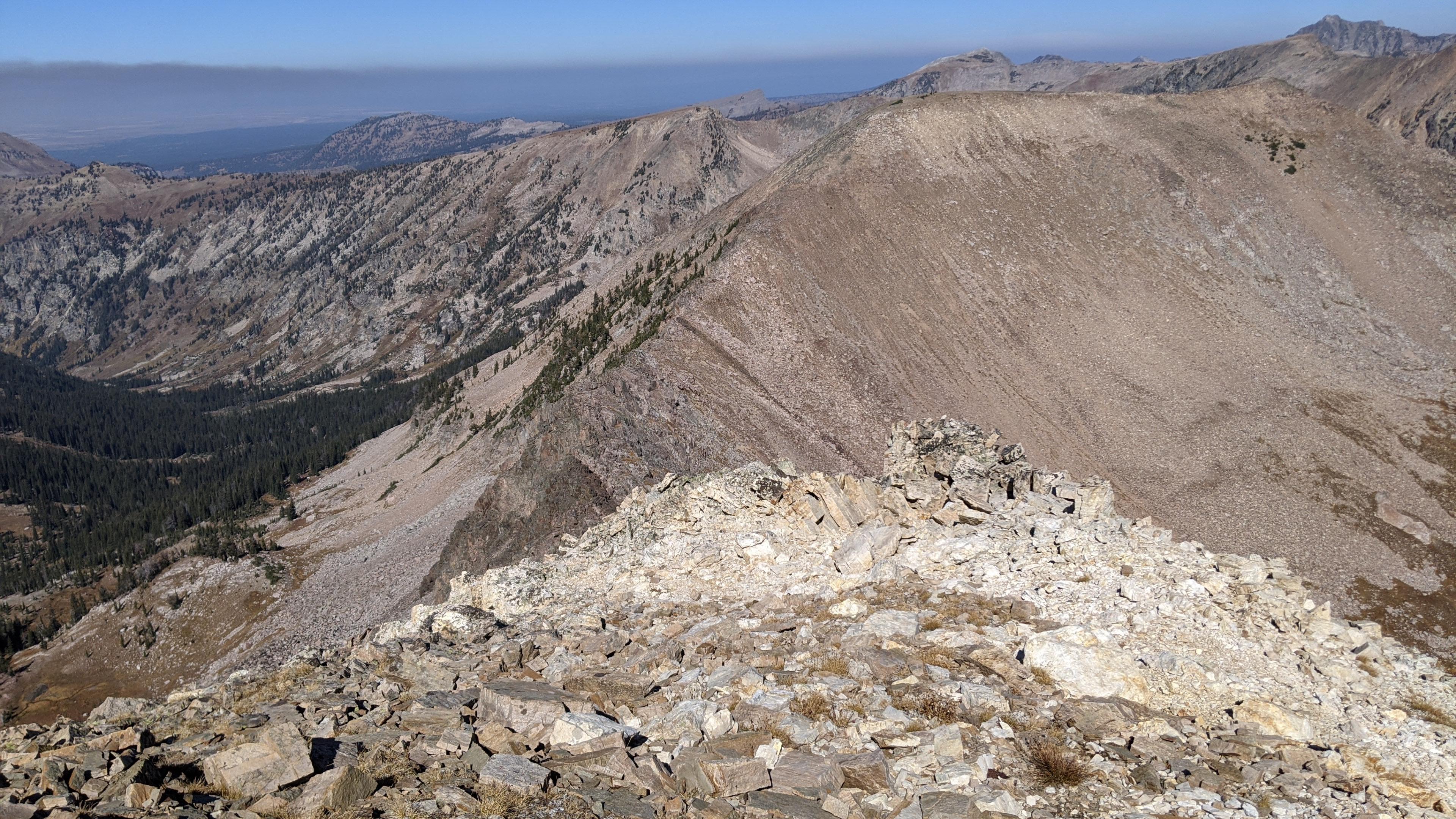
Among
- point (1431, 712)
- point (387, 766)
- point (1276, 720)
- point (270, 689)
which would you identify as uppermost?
point (387, 766)

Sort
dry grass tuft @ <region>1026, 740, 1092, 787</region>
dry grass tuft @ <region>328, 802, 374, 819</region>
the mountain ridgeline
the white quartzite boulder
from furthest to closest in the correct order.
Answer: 1. the mountain ridgeline
2. the white quartzite boulder
3. dry grass tuft @ <region>1026, 740, 1092, 787</region>
4. dry grass tuft @ <region>328, 802, 374, 819</region>

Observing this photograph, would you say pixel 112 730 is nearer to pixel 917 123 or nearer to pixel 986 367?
pixel 986 367

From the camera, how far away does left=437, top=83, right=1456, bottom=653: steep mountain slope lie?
5066 centimetres

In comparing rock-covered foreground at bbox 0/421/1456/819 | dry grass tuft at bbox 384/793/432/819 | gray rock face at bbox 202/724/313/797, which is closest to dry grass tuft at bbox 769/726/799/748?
rock-covered foreground at bbox 0/421/1456/819

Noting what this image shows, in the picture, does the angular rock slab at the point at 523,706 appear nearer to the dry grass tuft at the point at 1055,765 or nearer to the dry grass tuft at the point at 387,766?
the dry grass tuft at the point at 387,766

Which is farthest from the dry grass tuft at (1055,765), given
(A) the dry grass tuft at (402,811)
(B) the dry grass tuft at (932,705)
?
(A) the dry grass tuft at (402,811)

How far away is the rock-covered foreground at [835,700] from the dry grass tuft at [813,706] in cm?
4

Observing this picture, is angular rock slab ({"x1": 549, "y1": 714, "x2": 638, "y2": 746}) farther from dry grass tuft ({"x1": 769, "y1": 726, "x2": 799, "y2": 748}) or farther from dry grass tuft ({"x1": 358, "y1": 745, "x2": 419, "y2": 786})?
dry grass tuft ({"x1": 769, "y1": 726, "x2": 799, "y2": 748})

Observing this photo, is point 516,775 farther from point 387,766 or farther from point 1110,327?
point 1110,327

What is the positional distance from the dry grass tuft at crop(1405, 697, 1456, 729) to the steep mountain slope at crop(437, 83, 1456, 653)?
34.9 meters

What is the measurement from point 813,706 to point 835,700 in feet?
1.74

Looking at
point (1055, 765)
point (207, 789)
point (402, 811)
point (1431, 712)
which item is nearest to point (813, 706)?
point (1055, 765)

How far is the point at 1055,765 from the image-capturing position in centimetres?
1185

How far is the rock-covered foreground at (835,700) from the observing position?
11133mm
